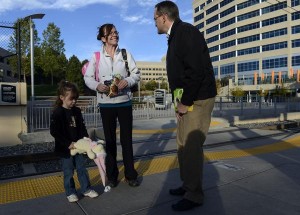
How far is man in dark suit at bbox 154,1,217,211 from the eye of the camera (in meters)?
3.46

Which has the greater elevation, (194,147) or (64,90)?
(64,90)

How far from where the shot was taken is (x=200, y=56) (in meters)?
3.48

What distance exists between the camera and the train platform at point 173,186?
11.7 feet

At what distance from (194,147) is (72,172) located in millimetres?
1430

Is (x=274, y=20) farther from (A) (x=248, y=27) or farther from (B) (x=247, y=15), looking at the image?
(B) (x=247, y=15)

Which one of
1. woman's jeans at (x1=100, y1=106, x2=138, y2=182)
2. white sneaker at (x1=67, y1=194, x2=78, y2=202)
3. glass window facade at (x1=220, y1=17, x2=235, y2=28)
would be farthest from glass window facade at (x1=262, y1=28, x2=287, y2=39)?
white sneaker at (x1=67, y1=194, x2=78, y2=202)

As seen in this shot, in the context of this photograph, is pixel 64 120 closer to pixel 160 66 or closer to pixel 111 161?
pixel 111 161

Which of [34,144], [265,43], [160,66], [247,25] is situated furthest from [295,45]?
[160,66]

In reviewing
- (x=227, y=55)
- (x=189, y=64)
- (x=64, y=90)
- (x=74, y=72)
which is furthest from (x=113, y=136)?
(x=227, y=55)

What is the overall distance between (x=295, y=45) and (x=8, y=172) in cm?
7253

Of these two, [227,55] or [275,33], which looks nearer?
[275,33]

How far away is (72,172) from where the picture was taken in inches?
153

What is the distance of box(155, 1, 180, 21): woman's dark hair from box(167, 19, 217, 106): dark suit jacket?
8cm

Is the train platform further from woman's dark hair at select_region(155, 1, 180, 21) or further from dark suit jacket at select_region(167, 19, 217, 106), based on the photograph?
woman's dark hair at select_region(155, 1, 180, 21)
